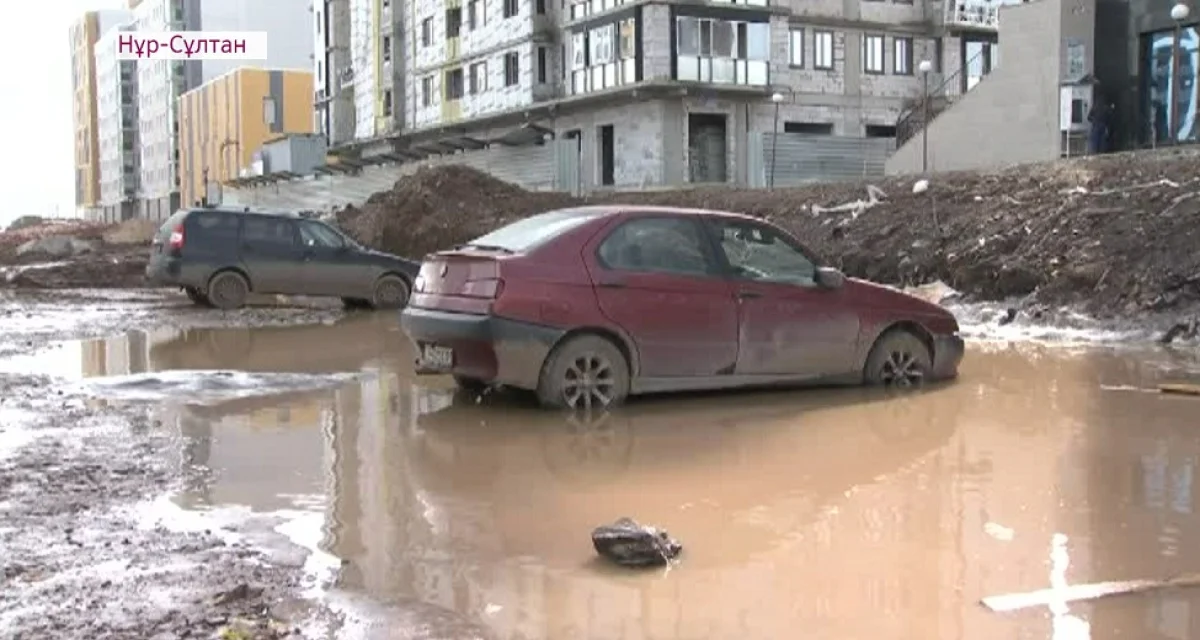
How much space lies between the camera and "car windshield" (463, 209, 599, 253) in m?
8.67

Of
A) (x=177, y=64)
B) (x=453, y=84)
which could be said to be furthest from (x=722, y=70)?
(x=177, y=64)

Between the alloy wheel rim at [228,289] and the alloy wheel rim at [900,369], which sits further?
the alloy wheel rim at [228,289]

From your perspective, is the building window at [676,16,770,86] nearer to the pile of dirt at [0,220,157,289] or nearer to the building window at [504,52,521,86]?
the building window at [504,52,521,86]

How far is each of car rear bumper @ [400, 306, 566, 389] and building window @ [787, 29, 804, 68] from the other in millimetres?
38414

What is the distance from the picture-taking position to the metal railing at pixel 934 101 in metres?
39.4

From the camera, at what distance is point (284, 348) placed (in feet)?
44.2

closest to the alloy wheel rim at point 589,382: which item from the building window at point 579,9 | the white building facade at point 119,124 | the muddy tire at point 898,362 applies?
the muddy tire at point 898,362

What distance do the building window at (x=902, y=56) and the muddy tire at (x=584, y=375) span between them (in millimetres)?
41243

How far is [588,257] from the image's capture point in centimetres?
862

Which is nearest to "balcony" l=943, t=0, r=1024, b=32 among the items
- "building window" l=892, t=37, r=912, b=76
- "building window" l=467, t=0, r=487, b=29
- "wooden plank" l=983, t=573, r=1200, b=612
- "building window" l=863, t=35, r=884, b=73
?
"building window" l=892, t=37, r=912, b=76

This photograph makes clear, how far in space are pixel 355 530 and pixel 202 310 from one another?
14185 millimetres

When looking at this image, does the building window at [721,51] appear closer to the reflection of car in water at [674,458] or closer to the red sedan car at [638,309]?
the red sedan car at [638,309]

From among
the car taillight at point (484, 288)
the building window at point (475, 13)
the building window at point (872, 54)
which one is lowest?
the car taillight at point (484, 288)

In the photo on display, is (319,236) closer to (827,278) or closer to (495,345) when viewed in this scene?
(495,345)
